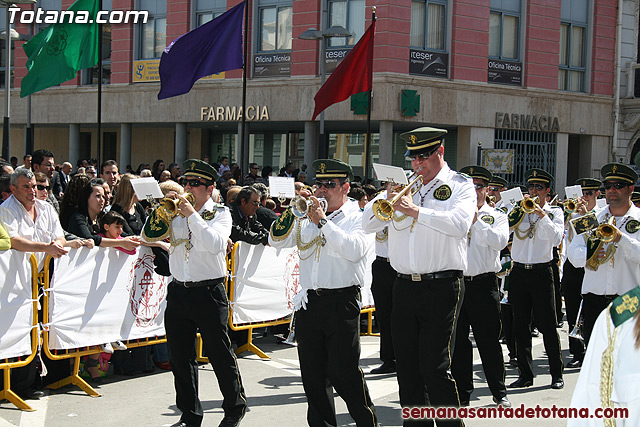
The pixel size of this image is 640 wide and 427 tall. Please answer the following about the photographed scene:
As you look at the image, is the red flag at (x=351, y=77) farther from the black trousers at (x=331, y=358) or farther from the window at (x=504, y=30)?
the window at (x=504, y=30)

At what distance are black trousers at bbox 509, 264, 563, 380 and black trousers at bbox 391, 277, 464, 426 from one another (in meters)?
2.71

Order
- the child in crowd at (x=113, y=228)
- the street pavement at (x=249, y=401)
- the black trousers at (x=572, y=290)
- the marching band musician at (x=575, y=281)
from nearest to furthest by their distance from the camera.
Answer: the street pavement at (x=249, y=401), the child in crowd at (x=113, y=228), the marching band musician at (x=575, y=281), the black trousers at (x=572, y=290)

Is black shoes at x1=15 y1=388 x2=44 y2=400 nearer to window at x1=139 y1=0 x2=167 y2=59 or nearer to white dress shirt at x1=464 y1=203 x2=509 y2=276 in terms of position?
white dress shirt at x1=464 y1=203 x2=509 y2=276

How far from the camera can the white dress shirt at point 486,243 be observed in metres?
7.32

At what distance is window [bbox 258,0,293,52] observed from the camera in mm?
25469

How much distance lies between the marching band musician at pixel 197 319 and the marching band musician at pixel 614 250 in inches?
143

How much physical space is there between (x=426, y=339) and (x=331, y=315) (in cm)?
72

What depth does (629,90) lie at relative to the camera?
1101 inches

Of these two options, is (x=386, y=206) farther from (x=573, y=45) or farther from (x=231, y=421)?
(x=573, y=45)

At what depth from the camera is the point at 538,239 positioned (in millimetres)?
8602

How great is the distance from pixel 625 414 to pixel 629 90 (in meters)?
28.0

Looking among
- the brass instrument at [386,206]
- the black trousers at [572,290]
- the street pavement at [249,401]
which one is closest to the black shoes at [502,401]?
the street pavement at [249,401]

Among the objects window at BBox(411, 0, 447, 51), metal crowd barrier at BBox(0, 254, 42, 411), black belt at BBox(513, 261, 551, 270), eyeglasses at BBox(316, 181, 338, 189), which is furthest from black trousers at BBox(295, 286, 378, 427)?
window at BBox(411, 0, 447, 51)

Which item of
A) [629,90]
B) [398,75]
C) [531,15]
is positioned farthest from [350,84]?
[629,90]
